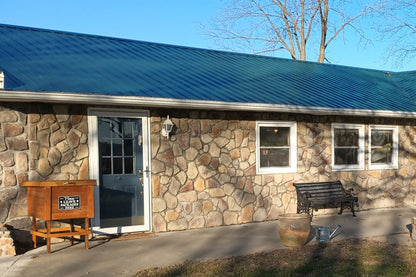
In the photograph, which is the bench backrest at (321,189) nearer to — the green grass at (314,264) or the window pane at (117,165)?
the green grass at (314,264)

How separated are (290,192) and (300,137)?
1232 mm

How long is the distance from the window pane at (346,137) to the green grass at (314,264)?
4.05 meters

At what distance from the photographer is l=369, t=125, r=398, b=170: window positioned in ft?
37.3

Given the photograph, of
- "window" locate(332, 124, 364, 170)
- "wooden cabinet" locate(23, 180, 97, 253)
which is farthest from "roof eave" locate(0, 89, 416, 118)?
"wooden cabinet" locate(23, 180, 97, 253)

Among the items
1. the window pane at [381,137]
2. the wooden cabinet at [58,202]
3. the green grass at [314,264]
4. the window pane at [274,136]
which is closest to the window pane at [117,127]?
the wooden cabinet at [58,202]

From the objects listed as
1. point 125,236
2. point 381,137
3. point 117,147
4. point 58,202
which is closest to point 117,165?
point 117,147

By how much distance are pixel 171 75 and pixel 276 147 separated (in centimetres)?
275

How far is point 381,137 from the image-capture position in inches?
454

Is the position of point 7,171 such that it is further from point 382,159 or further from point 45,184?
point 382,159

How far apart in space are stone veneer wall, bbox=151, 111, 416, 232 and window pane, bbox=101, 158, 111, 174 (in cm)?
83

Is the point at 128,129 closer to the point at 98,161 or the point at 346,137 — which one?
the point at 98,161

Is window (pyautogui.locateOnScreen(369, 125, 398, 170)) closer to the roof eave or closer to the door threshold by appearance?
the roof eave

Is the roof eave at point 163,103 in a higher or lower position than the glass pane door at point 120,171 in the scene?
higher

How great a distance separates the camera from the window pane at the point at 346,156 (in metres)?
→ 10.9
